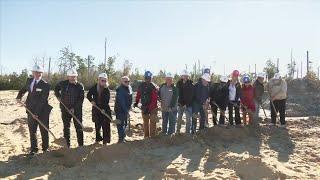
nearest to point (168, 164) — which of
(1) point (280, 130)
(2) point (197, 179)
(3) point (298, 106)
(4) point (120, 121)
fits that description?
(2) point (197, 179)

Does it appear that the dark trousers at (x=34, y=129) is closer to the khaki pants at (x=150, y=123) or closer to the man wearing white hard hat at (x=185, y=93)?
the khaki pants at (x=150, y=123)

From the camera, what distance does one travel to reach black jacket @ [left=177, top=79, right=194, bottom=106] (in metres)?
10.5

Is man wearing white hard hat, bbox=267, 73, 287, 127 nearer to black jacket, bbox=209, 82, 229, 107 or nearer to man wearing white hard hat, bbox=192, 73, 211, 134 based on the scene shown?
black jacket, bbox=209, 82, 229, 107

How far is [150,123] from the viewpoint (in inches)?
402

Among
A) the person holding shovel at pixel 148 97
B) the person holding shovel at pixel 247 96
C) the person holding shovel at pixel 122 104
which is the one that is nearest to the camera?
the person holding shovel at pixel 122 104

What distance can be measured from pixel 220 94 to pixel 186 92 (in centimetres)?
134

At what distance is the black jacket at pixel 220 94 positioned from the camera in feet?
37.8

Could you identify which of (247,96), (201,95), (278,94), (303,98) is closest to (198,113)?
(201,95)

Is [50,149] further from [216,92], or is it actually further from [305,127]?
[305,127]

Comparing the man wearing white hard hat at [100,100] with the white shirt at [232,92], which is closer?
the man wearing white hard hat at [100,100]

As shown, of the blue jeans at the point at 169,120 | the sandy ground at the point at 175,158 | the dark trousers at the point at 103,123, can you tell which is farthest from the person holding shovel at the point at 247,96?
the dark trousers at the point at 103,123

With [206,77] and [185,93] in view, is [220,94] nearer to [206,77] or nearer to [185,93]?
[206,77]

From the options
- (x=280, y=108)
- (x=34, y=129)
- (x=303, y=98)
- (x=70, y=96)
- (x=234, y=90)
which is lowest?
(x=303, y=98)

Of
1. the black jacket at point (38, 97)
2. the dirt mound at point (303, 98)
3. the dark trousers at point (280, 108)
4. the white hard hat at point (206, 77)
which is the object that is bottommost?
the dirt mound at point (303, 98)
